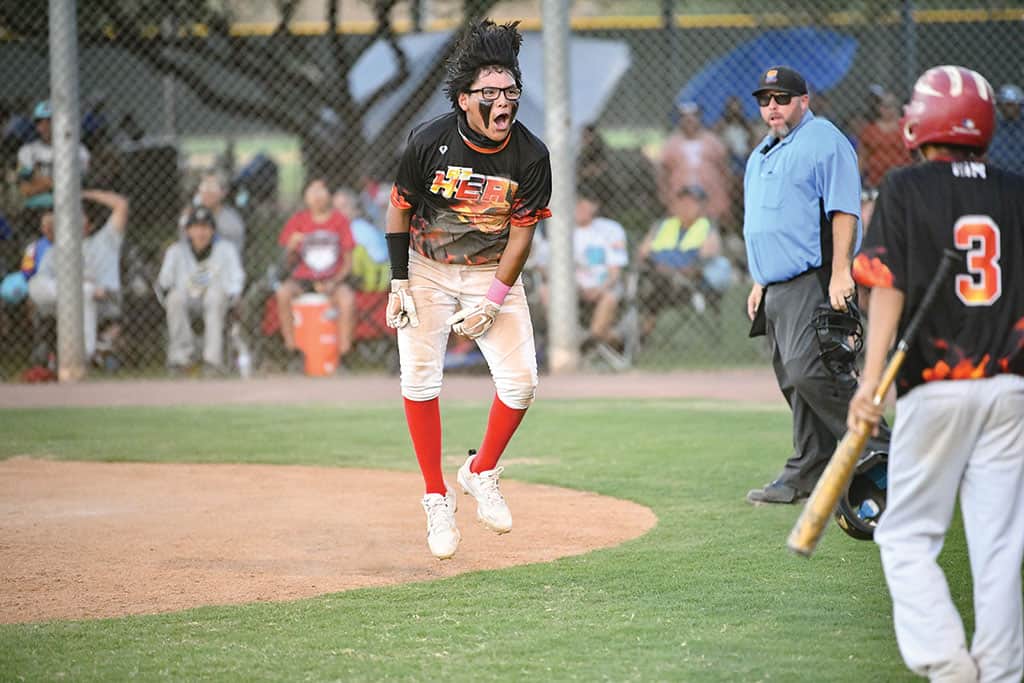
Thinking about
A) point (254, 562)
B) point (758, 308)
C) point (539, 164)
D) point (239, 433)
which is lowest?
point (239, 433)

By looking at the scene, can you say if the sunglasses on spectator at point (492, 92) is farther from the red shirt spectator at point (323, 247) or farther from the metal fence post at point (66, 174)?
the metal fence post at point (66, 174)

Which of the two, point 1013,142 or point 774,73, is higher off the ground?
point 774,73

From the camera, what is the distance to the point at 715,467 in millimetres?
8438

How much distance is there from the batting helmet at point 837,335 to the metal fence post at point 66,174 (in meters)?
8.61

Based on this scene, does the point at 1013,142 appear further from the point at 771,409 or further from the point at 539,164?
the point at 539,164

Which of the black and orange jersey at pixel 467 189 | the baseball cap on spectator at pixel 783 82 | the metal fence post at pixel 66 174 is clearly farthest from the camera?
the metal fence post at pixel 66 174

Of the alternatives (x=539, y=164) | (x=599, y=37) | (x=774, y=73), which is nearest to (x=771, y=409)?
(x=774, y=73)

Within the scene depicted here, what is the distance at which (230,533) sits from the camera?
6.76 metres

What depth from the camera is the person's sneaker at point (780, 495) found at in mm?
7277

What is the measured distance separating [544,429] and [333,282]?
430 cm

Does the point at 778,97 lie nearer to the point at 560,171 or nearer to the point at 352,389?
the point at 560,171

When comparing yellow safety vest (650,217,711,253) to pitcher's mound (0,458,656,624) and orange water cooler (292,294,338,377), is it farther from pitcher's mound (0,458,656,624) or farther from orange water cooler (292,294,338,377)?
pitcher's mound (0,458,656,624)

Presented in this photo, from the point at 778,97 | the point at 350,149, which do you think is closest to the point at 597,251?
the point at 350,149

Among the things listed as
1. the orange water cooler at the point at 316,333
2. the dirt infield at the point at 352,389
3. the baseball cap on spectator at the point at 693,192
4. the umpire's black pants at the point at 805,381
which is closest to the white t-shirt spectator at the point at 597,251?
the baseball cap on spectator at the point at 693,192
